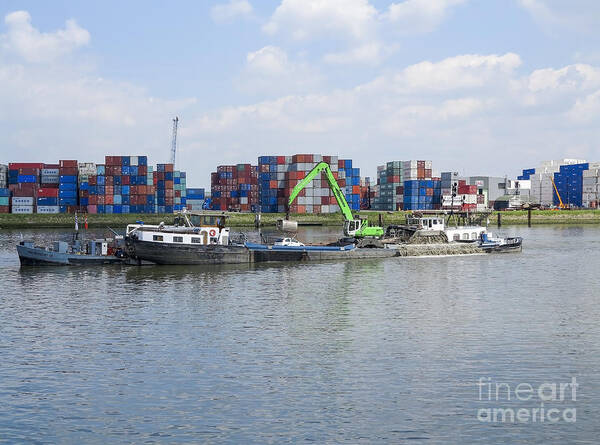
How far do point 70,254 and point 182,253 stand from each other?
1208 cm

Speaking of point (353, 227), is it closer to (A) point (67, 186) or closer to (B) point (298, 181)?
(B) point (298, 181)

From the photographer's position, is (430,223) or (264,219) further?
(264,219)

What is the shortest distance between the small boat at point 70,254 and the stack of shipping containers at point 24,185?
104 meters

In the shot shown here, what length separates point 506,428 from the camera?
20.6 metres

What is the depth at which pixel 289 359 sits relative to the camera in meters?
→ 28.6

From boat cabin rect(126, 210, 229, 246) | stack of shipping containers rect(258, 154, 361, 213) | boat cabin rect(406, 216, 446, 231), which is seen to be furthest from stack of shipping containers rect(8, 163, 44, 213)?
boat cabin rect(406, 216, 446, 231)

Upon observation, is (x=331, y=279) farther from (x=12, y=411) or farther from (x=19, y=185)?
(x=19, y=185)

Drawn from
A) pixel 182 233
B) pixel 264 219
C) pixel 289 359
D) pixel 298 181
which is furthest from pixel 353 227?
pixel 298 181

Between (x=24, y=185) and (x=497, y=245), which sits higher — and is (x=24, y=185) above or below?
above

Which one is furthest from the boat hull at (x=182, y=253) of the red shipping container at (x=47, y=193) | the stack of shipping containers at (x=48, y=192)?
the red shipping container at (x=47, y=193)

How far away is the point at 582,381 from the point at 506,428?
634 cm

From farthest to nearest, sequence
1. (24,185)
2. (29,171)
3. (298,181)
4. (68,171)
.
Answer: (298,181) → (29,171) → (68,171) → (24,185)

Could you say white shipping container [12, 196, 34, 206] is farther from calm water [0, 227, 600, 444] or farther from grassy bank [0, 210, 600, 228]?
calm water [0, 227, 600, 444]

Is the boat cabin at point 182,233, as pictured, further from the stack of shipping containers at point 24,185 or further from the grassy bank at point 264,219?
the stack of shipping containers at point 24,185
